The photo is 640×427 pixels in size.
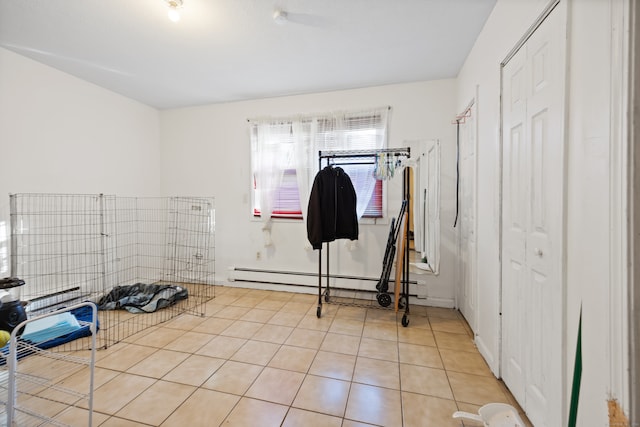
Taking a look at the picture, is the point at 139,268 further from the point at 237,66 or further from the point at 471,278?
the point at 471,278

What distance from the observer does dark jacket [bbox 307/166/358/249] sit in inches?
98.9

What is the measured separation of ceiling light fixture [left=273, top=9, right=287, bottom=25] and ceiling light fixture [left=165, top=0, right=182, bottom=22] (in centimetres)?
63

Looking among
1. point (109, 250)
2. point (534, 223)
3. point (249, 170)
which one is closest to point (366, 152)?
point (534, 223)

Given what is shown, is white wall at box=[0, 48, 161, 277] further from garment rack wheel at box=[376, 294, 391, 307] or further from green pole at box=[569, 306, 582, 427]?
green pole at box=[569, 306, 582, 427]

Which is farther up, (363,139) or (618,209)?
(363,139)

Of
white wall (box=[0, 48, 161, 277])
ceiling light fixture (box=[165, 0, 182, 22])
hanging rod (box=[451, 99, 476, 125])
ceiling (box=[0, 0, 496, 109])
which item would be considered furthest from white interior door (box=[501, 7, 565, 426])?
white wall (box=[0, 48, 161, 277])

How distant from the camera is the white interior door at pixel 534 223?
43.4 inches

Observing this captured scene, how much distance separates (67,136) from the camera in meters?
2.77

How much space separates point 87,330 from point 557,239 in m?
3.41

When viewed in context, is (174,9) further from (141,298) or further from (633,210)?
(141,298)


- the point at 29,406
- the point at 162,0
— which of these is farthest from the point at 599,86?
the point at 29,406

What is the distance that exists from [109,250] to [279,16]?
11.0 ft

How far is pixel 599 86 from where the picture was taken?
851 mm

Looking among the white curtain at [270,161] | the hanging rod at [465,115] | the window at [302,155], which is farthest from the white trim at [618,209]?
the white curtain at [270,161]
